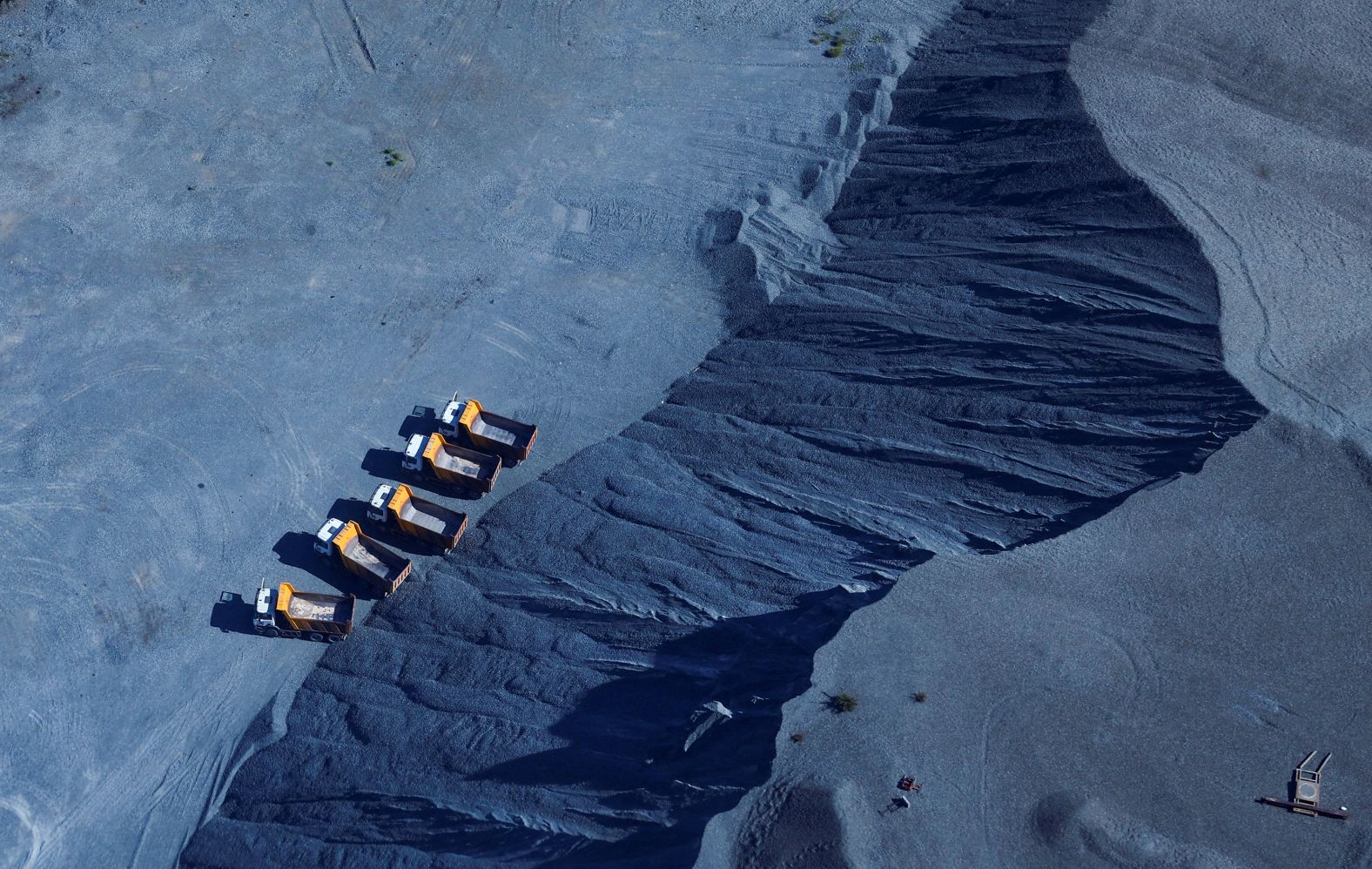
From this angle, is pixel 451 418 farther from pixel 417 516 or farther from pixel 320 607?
pixel 320 607

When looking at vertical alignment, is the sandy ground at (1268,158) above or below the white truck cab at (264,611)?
above

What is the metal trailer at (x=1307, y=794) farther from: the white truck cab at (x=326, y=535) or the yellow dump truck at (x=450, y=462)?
the white truck cab at (x=326, y=535)

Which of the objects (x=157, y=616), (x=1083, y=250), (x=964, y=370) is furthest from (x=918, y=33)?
(x=157, y=616)

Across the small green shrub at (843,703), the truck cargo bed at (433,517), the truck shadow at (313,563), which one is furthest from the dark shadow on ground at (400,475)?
the small green shrub at (843,703)

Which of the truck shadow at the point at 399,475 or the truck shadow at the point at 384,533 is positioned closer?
the truck shadow at the point at 384,533

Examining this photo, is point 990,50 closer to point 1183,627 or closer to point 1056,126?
point 1056,126

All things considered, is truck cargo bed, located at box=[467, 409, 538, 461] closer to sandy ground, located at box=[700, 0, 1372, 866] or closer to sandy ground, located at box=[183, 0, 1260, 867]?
sandy ground, located at box=[183, 0, 1260, 867]

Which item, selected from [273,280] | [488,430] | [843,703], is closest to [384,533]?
[488,430]
